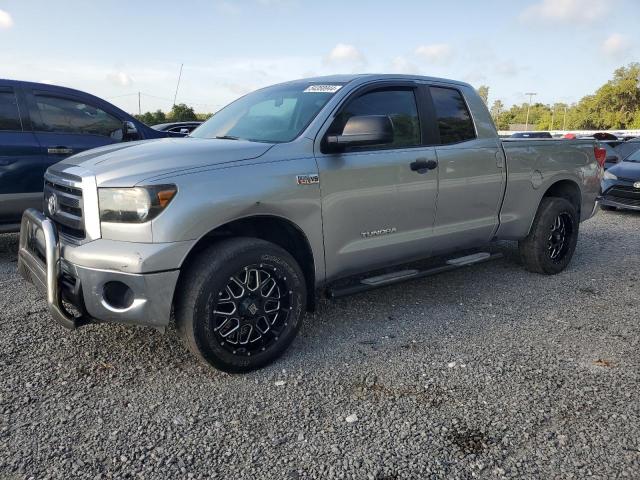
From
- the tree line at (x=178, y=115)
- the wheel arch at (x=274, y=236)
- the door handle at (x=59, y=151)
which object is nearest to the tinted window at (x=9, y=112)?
the door handle at (x=59, y=151)

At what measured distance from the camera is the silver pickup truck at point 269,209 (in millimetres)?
2846

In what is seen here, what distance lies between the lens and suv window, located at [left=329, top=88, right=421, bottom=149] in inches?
149

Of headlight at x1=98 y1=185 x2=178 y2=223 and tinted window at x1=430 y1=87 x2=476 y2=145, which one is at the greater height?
tinted window at x1=430 y1=87 x2=476 y2=145

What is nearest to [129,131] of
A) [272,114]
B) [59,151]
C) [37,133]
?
[59,151]

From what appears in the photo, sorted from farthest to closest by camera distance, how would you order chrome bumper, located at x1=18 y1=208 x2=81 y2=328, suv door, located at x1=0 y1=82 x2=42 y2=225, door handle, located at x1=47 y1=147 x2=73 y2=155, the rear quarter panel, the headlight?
door handle, located at x1=47 y1=147 x2=73 y2=155 < suv door, located at x1=0 y1=82 x2=42 y2=225 < the rear quarter panel < chrome bumper, located at x1=18 y1=208 x2=81 y2=328 < the headlight

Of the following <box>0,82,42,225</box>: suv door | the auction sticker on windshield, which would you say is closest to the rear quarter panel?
the auction sticker on windshield

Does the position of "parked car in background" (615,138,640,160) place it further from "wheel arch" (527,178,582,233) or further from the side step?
the side step

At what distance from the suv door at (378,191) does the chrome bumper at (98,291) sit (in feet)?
3.76

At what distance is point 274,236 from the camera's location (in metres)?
3.50

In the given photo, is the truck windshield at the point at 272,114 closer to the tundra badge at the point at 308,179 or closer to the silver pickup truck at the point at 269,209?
the silver pickup truck at the point at 269,209

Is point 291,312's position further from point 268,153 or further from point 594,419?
point 594,419

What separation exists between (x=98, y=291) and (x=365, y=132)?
1.85 m

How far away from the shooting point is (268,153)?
323 centimetres

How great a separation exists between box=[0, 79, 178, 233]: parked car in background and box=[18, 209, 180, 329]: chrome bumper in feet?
9.27
